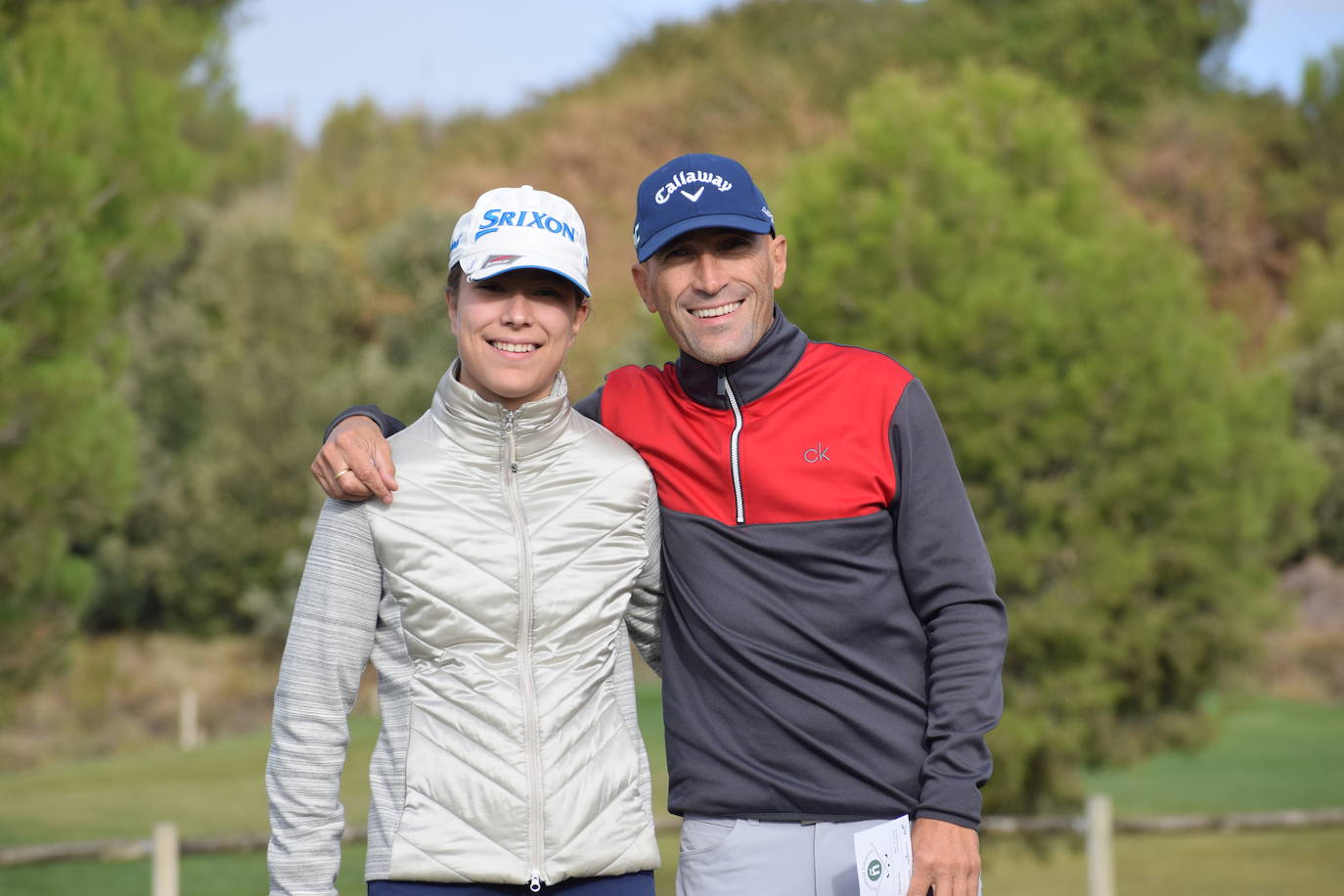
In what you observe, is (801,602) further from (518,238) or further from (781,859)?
(518,238)

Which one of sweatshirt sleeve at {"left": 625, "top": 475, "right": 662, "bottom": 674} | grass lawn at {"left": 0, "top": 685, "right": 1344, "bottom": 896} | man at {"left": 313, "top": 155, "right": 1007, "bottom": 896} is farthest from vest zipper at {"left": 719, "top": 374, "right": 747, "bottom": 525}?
grass lawn at {"left": 0, "top": 685, "right": 1344, "bottom": 896}

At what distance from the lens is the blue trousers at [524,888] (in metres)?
2.31

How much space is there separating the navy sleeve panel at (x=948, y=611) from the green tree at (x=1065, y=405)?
6493mm

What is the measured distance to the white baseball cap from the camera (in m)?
2.45

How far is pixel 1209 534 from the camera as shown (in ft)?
30.5

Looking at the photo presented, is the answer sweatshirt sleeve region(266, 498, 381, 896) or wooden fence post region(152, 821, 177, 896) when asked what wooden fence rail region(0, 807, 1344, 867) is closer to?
wooden fence post region(152, 821, 177, 896)

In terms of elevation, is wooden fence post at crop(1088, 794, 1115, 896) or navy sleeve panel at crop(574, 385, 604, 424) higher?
navy sleeve panel at crop(574, 385, 604, 424)

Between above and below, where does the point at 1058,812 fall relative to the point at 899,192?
below

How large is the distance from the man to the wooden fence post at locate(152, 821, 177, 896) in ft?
18.4

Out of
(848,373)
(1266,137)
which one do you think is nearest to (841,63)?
(1266,137)

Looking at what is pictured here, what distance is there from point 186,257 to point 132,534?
534cm

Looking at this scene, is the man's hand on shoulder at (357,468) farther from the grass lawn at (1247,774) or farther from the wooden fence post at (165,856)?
the grass lawn at (1247,774)

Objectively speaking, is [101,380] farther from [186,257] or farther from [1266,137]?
[1266,137]

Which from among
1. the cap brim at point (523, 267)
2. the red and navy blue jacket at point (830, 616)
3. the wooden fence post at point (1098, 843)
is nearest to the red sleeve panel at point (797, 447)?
the red and navy blue jacket at point (830, 616)
